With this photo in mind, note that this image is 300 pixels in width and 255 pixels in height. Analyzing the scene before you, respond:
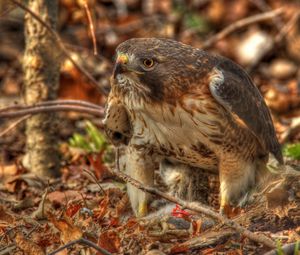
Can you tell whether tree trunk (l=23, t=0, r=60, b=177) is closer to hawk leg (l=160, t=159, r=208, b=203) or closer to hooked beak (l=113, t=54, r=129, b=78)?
hawk leg (l=160, t=159, r=208, b=203)

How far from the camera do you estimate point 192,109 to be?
5.20 metres

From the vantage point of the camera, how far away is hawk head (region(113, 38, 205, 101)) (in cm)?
509

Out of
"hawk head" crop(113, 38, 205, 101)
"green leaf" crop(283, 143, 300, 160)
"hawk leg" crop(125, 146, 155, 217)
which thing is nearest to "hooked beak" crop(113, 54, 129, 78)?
"hawk head" crop(113, 38, 205, 101)

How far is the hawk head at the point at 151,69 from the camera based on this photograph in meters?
5.09

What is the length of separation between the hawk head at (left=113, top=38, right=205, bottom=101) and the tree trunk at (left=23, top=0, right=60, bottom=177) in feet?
5.27

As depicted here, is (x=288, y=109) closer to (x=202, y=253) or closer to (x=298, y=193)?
(x=298, y=193)

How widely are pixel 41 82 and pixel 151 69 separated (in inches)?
72.8

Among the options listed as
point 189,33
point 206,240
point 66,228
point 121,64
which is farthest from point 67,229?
point 189,33

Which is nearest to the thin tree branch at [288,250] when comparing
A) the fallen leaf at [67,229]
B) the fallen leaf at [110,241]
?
the fallen leaf at [110,241]

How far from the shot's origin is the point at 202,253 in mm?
4555

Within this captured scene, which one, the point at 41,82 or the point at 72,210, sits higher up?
the point at 41,82

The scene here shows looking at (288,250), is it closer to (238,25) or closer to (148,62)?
(148,62)

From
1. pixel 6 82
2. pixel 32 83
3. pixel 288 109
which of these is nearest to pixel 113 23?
pixel 6 82

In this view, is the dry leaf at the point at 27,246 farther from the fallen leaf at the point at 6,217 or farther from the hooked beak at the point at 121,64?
the hooked beak at the point at 121,64
